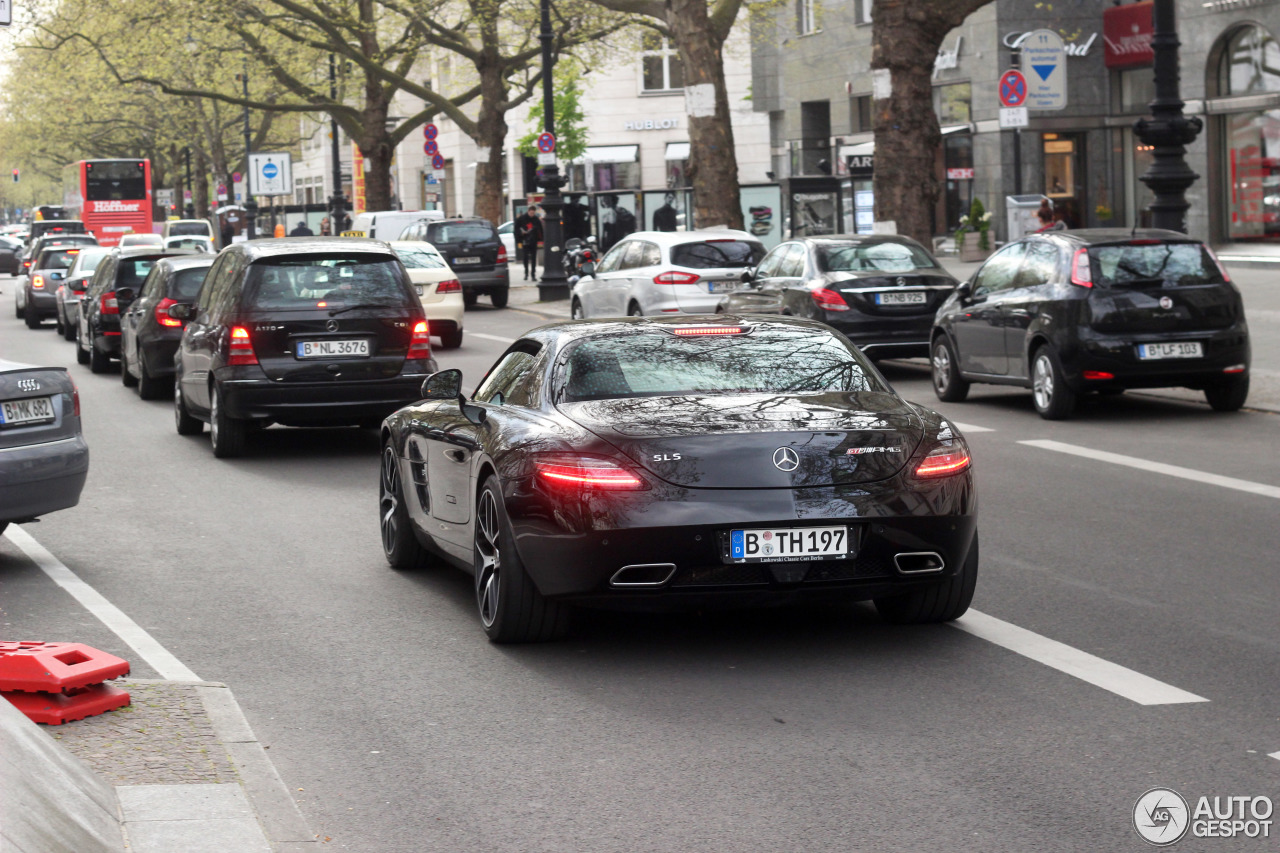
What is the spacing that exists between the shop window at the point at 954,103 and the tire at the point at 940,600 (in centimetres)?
3647

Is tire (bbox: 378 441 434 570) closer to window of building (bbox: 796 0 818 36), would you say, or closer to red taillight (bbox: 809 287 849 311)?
red taillight (bbox: 809 287 849 311)

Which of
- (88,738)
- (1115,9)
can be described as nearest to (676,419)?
(88,738)

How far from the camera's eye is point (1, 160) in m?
142

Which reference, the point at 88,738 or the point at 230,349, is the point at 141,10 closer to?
the point at 230,349

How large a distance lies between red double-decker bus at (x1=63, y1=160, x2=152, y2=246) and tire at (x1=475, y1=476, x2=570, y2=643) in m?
63.9

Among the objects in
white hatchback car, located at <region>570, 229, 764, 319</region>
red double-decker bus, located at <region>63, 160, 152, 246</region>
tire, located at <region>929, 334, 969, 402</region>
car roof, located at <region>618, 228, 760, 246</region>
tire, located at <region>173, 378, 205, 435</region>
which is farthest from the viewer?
red double-decker bus, located at <region>63, 160, 152, 246</region>

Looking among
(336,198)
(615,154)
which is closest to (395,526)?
(336,198)

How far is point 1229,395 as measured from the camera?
15.1 m

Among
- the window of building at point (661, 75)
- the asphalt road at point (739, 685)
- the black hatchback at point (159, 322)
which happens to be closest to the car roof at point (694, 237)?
the black hatchback at point (159, 322)

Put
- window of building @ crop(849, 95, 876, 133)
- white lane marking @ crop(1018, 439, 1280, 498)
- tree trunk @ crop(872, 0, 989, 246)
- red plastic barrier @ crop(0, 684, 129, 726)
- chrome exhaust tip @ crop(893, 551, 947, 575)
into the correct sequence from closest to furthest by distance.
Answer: red plastic barrier @ crop(0, 684, 129, 726) < chrome exhaust tip @ crop(893, 551, 947, 575) < white lane marking @ crop(1018, 439, 1280, 498) < tree trunk @ crop(872, 0, 989, 246) < window of building @ crop(849, 95, 876, 133)

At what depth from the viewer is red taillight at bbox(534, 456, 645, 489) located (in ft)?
21.5

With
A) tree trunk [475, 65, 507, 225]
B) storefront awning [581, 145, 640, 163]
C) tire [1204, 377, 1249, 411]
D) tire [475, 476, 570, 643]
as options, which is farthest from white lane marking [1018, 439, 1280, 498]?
storefront awning [581, 145, 640, 163]

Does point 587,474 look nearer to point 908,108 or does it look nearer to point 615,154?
point 908,108

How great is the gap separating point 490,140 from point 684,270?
24.3 metres
